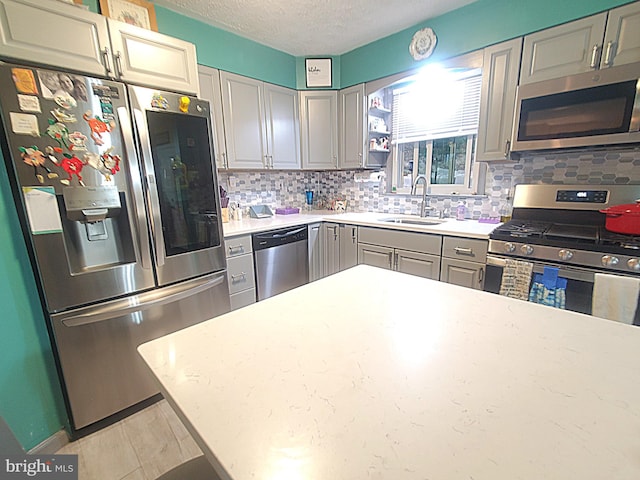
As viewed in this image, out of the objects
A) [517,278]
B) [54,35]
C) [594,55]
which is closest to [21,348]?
[54,35]

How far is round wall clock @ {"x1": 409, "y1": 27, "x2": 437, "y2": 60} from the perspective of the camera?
7.72ft

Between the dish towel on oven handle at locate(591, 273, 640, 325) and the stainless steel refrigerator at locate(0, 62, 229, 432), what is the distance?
1.93m

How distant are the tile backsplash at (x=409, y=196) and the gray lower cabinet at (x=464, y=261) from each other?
624 mm

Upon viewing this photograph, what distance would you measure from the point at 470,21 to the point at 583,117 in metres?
1.08

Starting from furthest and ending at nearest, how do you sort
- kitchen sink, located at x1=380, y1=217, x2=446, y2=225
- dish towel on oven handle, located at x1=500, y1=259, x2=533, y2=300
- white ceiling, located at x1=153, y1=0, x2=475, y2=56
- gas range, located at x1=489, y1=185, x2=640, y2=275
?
kitchen sink, located at x1=380, y1=217, x2=446, y2=225, white ceiling, located at x1=153, y1=0, x2=475, y2=56, dish towel on oven handle, located at x1=500, y1=259, x2=533, y2=300, gas range, located at x1=489, y1=185, x2=640, y2=275

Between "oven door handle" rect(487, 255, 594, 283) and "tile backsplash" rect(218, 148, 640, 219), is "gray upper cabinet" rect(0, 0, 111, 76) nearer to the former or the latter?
"tile backsplash" rect(218, 148, 640, 219)

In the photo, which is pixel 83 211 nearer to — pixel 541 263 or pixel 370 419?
pixel 370 419

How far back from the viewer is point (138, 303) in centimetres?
159

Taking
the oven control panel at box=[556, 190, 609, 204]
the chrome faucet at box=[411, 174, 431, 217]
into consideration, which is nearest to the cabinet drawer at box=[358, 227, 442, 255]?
the chrome faucet at box=[411, 174, 431, 217]

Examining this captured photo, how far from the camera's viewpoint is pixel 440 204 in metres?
2.79

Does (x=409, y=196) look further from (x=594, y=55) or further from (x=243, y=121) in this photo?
(x=243, y=121)

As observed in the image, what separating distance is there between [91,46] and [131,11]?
660mm

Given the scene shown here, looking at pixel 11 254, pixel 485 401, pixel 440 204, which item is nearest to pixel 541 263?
pixel 440 204

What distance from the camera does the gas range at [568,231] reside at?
1568 millimetres
